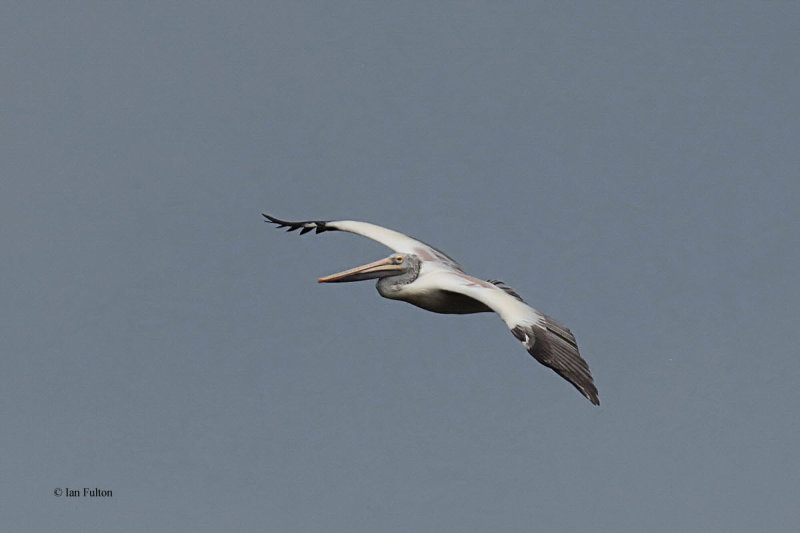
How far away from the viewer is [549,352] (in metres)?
17.8

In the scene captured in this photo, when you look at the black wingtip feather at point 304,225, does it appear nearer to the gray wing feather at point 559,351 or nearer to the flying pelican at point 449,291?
the flying pelican at point 449,291

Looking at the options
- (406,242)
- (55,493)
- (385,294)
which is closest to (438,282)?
(385,294)

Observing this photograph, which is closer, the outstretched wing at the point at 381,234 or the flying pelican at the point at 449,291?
the flying pelican at the point at 449,291

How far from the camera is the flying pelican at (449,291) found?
58.4ft

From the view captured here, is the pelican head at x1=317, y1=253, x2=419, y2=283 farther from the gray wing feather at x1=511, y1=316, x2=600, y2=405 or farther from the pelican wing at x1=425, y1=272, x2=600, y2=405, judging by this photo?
the gray wing feather at x1=511, y1=316, x2=600, y2=405

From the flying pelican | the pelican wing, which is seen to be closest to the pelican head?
the flying pelican

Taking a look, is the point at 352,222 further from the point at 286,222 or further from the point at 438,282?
the point at 438,282

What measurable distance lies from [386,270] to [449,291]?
2.06m

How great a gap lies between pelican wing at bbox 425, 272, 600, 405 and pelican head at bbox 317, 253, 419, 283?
1876 mm

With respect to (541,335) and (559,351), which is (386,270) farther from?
(559,351)

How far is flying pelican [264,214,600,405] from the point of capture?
17797mm

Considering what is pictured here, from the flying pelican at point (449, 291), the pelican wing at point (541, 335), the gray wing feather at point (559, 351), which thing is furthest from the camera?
the flying pelican at point (449, 291)

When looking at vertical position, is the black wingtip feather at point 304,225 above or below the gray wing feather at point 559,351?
above

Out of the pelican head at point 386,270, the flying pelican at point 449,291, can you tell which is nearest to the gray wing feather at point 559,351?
the flying pelican at point 449,291
